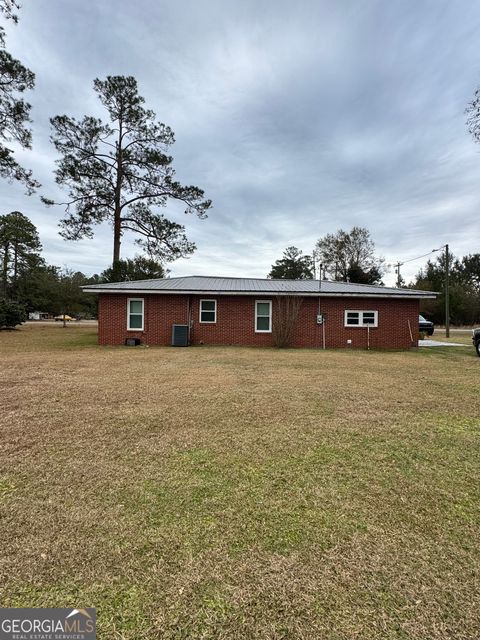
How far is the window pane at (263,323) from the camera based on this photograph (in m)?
14.8

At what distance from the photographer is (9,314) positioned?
22156 mm

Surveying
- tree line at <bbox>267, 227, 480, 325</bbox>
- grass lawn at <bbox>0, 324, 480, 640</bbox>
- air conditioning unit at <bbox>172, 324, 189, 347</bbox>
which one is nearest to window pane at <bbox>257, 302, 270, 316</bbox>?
air conditioning unit at <bbox>172, 324, 189, 347</bbox>

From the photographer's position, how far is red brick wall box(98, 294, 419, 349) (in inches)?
573

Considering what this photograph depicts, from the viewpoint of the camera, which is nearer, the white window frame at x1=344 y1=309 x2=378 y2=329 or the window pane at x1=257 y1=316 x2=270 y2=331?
the window pane at x1=257 y1=316 x2=270 y2=331

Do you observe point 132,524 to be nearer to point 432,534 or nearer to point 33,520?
point 33,520

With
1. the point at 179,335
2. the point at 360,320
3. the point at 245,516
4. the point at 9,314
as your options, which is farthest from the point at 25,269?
the point at 245,516

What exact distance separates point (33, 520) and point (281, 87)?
14989 millimetres

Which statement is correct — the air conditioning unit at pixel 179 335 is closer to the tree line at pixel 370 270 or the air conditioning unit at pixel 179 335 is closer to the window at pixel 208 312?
the window at pixel 208 312

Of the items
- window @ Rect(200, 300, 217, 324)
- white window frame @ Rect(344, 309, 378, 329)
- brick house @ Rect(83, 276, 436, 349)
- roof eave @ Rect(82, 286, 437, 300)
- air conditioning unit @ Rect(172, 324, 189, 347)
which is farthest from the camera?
white window frame @ Rect(344, 309, 378, 329)

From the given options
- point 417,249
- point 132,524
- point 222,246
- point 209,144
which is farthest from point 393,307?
point 417,249

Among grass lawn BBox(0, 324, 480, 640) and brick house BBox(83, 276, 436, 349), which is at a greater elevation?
brick house BBox(83, 276, 436, 349)

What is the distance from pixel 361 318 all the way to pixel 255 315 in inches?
200

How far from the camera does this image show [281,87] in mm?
12367

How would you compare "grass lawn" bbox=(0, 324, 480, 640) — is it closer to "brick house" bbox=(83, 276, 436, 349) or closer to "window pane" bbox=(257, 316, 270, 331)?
"brick house" bbox=(83, 276, 436, 349)
